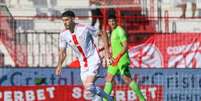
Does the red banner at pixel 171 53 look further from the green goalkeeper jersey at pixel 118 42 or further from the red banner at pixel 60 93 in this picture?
the green goalkeeper jersey at pixel 118 42

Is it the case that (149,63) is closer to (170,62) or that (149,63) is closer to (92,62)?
(170,62)

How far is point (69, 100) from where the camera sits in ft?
43.4

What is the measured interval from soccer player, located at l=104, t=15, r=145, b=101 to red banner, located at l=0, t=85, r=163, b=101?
0.95 metres

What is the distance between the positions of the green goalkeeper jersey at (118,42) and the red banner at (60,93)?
0.99 m

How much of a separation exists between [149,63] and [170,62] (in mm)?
470

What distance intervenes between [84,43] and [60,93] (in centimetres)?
278

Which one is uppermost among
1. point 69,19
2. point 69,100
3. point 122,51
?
point 69,19

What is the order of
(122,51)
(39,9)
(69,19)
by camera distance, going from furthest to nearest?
(39,9), (122,51), (69,19)

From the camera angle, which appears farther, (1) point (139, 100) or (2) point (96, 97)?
(1) point (139, 100)

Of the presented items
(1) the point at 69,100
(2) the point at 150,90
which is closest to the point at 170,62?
(2) the point at 150,90

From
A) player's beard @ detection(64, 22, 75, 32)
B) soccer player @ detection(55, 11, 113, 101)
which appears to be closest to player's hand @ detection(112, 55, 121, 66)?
soccer player @ detection(55, 11, 113, 101)

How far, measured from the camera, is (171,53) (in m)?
15.5

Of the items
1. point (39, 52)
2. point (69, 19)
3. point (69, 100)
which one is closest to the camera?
point (69, 19)

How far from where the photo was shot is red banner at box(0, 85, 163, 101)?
13.2 meters
